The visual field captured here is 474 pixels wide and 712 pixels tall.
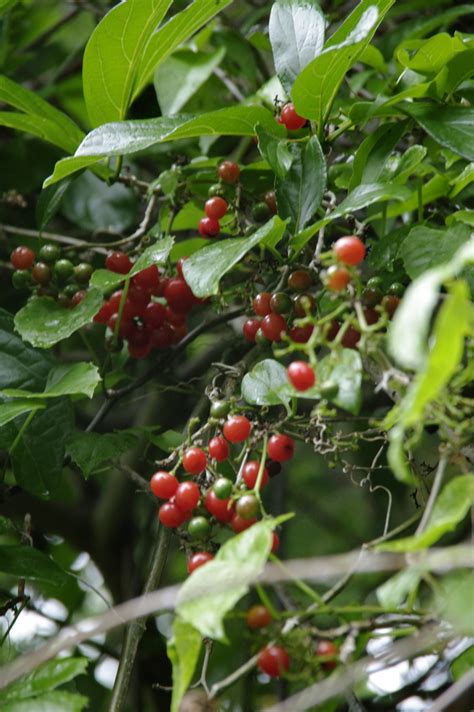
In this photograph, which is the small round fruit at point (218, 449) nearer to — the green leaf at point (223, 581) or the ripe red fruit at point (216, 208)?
the green leaf at point (223, 581)

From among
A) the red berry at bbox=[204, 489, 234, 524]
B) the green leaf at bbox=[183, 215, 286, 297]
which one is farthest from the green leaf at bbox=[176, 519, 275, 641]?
the green leaf at bbox=[183, 215, 286, 297]

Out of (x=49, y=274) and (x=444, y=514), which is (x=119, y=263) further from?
(x=444, y=514)

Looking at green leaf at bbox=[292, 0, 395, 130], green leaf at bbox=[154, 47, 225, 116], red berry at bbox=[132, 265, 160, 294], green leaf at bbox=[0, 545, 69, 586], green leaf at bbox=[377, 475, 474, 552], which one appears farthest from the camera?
green leaf at bbox=[154, 47, 225, 116]

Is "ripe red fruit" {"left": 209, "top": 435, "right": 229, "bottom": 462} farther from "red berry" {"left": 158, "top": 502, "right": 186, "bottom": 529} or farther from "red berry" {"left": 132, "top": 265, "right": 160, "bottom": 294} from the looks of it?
"red berry" {"left": 132, "top": 265, "right": 160, "bottom": 294}

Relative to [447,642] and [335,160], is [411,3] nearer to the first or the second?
[335,160]

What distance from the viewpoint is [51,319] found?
3.20 ft

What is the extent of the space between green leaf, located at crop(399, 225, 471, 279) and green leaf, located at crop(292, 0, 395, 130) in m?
0.16

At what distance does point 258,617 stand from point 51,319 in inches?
18.1

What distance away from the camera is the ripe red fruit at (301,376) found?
64cm

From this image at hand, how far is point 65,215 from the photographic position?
1564 millimetres

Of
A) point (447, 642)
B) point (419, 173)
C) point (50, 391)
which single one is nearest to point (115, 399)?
point (50, 391)

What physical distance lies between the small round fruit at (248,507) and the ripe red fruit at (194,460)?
0.07 meters

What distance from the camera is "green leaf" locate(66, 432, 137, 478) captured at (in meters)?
0.94

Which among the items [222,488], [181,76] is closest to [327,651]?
[222,488]
